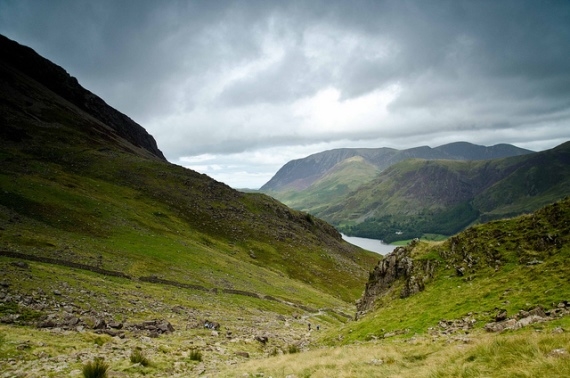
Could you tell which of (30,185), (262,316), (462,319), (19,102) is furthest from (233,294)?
(19,102)

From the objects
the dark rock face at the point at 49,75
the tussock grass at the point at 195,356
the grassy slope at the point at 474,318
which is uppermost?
the dark rock face at the point at 49,75

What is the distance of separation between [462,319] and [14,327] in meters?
29.7

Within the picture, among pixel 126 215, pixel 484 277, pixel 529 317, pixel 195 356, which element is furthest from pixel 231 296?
pixel 529 317

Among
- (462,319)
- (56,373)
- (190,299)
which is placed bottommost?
(190,299)

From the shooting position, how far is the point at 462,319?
22.1 m

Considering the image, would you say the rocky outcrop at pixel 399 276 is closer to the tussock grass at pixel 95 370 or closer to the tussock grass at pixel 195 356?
the tussock grass at pixel 195 356

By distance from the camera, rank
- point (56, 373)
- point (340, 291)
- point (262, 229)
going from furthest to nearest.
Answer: point (262, 229)
point (340, 291)
point (56, 373)

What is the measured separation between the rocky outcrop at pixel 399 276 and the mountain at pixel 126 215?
2627cm

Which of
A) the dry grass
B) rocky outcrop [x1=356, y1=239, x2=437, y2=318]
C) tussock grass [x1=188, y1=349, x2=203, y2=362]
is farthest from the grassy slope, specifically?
tussock grass [x1=188, y1=349, x2=203, y2=362]

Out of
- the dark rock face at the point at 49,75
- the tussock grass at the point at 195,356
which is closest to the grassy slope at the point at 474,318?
the tussock grass at the point at 195,356

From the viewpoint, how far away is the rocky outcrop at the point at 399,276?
33.4 metres

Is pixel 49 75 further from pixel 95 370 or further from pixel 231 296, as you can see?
pixel 95 370

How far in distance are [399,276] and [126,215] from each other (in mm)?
63045

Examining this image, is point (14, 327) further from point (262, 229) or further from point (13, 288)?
point (262, 229)
